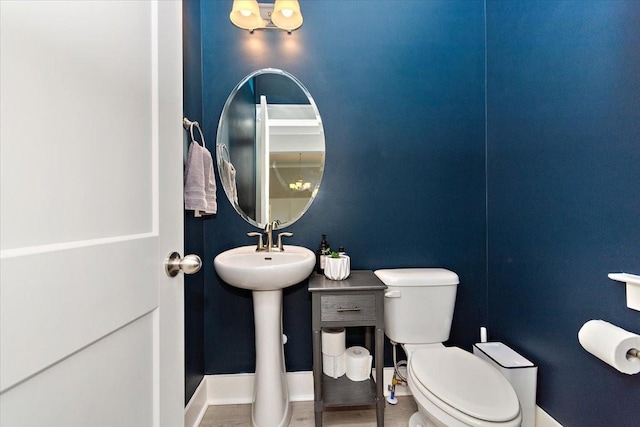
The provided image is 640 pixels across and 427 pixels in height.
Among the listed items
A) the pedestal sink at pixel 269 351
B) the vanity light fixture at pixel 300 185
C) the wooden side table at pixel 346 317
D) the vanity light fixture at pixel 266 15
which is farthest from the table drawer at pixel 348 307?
the vanity light fixture at pixel 266 15

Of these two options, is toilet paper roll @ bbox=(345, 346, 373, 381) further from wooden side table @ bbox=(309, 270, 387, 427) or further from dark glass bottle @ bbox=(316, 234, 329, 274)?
dark glass bottle @ bbox=(316, 234, 329, 274)

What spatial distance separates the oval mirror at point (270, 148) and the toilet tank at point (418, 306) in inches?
26.9

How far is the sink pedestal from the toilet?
581 mm

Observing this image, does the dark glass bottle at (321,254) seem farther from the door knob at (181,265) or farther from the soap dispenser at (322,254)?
the door knob at (181,265)

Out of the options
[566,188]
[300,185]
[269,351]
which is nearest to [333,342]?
[269,351]

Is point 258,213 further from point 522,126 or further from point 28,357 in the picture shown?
point 522,126

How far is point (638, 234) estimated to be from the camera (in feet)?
3.11

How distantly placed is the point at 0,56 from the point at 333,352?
Result: 1509mm

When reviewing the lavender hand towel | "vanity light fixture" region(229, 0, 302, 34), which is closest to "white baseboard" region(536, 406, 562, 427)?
the lavender hand towel

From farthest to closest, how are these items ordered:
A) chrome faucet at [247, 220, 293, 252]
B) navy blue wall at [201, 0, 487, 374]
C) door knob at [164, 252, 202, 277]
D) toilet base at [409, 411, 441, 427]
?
1. navy blue wall at [201, 0, 487, 374]
2. chrome faucet at [247, 220, 293, 252]
3. toilet base at [409, 411, 441, 427]
4. door knob at [164, 252, 202, 277]

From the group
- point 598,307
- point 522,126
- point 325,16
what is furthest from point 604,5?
point 325,16

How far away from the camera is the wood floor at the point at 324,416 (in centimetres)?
146

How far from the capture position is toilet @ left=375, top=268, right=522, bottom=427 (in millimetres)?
978

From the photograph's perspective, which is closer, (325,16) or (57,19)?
(57,19)
